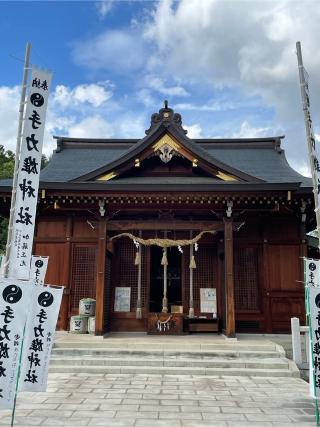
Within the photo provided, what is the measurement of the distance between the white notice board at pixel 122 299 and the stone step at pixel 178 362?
11.4 ft

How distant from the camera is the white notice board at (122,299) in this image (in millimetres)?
12430

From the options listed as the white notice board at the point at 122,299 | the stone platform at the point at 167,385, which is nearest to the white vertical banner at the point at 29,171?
the stone platform at the point at 167,385

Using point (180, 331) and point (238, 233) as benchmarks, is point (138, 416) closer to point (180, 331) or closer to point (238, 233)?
point (180, 331)

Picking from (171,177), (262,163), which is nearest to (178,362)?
(171,177)

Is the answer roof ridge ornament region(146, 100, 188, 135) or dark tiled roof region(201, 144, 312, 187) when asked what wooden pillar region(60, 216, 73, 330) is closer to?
roof ridge ornament region(146, 100, 188, 135)

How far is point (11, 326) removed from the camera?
15.9ft

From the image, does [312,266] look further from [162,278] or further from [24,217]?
[162,278]

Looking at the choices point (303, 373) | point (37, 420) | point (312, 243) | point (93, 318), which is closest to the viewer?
point (37, 420)

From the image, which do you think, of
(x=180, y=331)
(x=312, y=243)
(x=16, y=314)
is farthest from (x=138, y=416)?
(x=312, y=243)

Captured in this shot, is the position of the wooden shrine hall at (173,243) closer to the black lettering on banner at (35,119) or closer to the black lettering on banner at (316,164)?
the black lettering on banner at (316,164)

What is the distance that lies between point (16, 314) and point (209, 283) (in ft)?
28.2

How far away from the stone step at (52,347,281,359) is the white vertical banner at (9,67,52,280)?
4340mm

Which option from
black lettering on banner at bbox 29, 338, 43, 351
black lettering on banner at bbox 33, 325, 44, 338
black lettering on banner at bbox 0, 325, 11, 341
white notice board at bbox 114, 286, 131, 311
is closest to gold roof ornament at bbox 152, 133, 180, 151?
white notice board at bbox 114, 286, 131, 311

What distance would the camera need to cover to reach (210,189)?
10.7 meters
